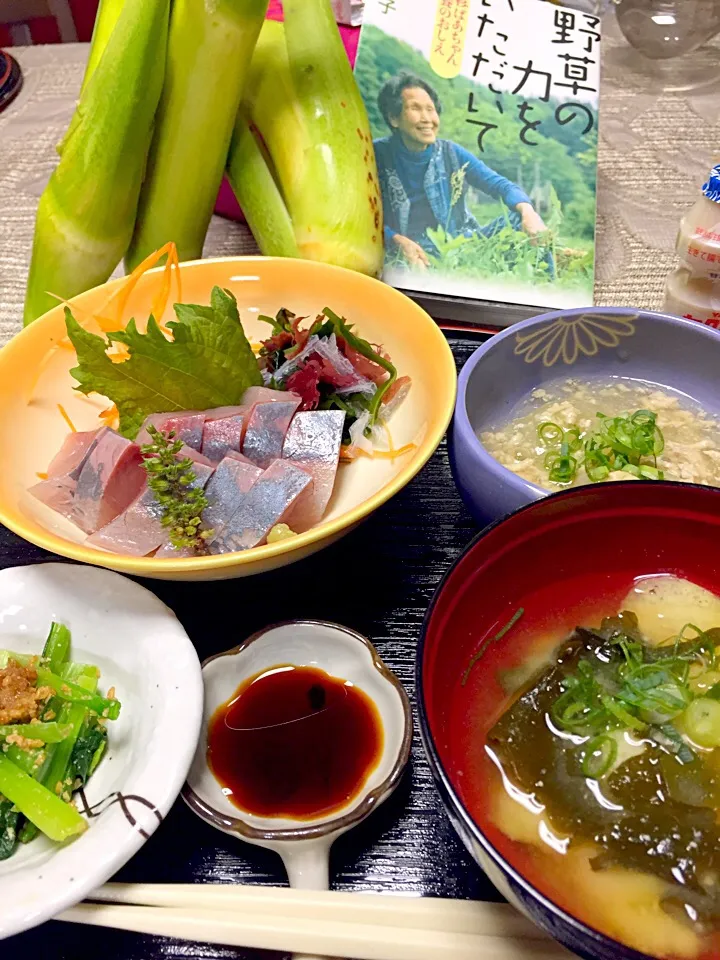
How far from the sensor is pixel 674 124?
241cm

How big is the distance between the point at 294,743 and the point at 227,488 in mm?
435

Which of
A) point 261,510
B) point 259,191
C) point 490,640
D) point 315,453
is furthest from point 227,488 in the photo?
point 259,191

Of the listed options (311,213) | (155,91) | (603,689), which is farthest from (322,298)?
(603,689)

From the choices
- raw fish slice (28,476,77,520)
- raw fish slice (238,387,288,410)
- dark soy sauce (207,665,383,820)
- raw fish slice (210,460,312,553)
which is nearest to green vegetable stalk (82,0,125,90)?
raw fish slice (238,387,288,410)

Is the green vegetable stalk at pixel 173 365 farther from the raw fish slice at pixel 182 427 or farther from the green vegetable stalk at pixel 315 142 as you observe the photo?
the green vegetable stalk at pixel 315 142

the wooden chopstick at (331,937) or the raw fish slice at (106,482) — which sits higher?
the raw fish slice at (106,482)

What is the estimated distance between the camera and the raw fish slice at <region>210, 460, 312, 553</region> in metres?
1.18

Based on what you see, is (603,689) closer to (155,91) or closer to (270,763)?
(270,763)

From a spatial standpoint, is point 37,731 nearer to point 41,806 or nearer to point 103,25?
point 41,806

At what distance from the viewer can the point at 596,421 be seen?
1.36 meters

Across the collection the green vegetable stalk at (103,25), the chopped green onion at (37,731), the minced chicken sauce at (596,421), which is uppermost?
the green vegetable stalk at (103,25)

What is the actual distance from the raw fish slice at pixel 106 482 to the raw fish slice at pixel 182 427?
5 cm

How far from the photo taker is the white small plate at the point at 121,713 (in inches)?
31.7

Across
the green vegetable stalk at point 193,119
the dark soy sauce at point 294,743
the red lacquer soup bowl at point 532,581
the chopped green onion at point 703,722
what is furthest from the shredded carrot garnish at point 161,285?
the chopped green onion at point 703,722
